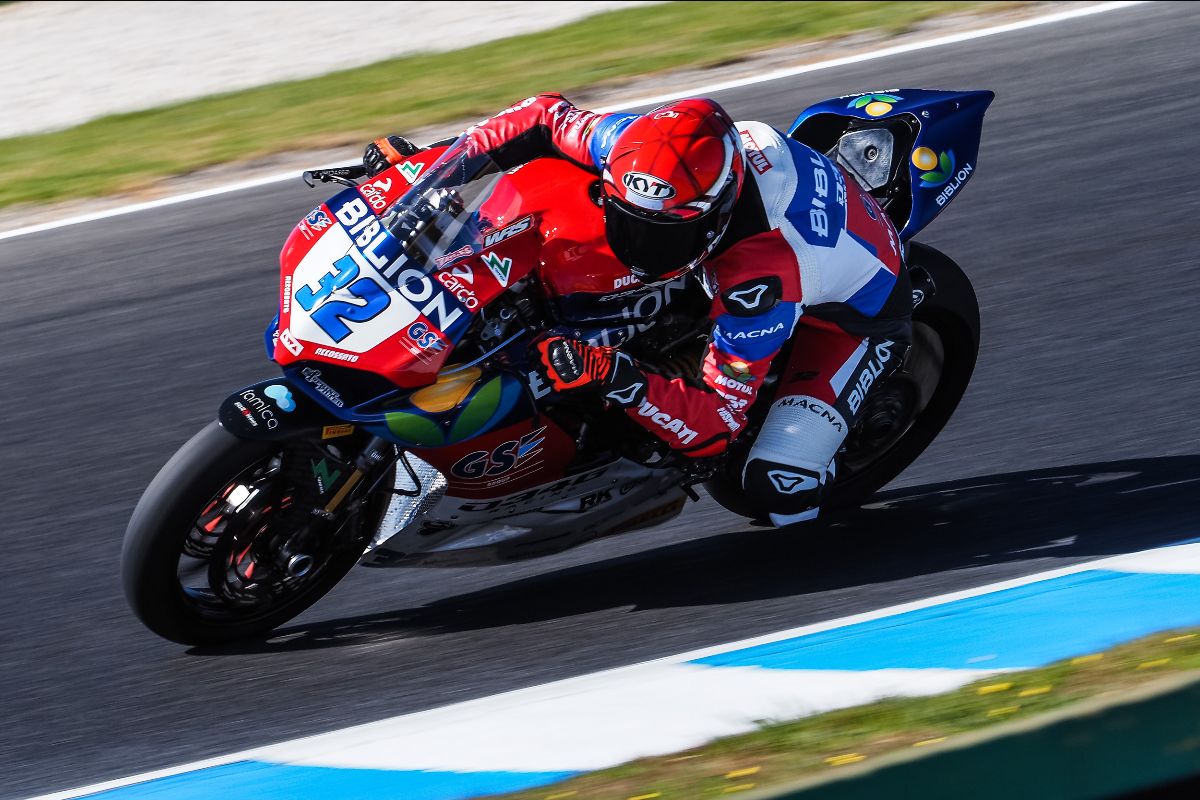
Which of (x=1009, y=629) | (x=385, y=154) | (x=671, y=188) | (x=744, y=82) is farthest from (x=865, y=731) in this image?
(x=744, y=82)

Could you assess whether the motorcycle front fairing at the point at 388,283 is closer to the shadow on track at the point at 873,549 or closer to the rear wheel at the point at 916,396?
the shadow on track at the point at 873,549

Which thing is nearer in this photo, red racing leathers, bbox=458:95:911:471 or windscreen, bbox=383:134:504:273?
windscreen, bbox=383:134:504:273

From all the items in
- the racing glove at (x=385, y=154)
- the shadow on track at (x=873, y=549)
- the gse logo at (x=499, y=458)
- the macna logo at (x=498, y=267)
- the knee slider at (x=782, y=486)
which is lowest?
the shadow on track at (x=873, y=549)

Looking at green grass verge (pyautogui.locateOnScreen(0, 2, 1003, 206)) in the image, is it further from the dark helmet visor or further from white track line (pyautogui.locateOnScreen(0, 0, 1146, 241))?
the dark helmet visor

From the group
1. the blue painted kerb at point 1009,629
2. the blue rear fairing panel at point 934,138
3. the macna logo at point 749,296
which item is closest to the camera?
the blue painted kerb at point 1009,629

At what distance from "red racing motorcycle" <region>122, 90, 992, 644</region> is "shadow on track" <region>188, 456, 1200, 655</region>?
1.02 ft

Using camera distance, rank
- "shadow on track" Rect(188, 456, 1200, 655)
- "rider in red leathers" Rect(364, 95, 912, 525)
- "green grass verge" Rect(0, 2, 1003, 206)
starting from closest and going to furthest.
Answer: "rider in red leathers" Rect(364, 95, 912, 525)
"shadow on track" Rect(188, 456, 1200, 655)
"green grass verge" Rect(0, 2, 1003, 206)

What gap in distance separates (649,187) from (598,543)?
63.5 inches

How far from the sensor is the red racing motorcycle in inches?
155

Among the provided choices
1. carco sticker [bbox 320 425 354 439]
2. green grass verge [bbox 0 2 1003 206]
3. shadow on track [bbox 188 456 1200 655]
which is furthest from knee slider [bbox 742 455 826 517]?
green grass verge [bbox 0 2 1003 206]

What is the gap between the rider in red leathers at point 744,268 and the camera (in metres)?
3.96

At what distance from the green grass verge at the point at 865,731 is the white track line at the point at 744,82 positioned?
5.33 meters

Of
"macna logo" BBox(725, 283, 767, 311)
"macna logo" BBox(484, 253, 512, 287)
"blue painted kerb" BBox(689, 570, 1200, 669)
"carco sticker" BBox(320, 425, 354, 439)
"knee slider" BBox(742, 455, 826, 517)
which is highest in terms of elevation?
"macna logo" BBox(484, 253, 512, 287)

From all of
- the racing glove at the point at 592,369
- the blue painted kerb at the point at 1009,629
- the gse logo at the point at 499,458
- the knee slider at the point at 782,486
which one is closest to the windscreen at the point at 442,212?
the racing glove at the point at 592,369
